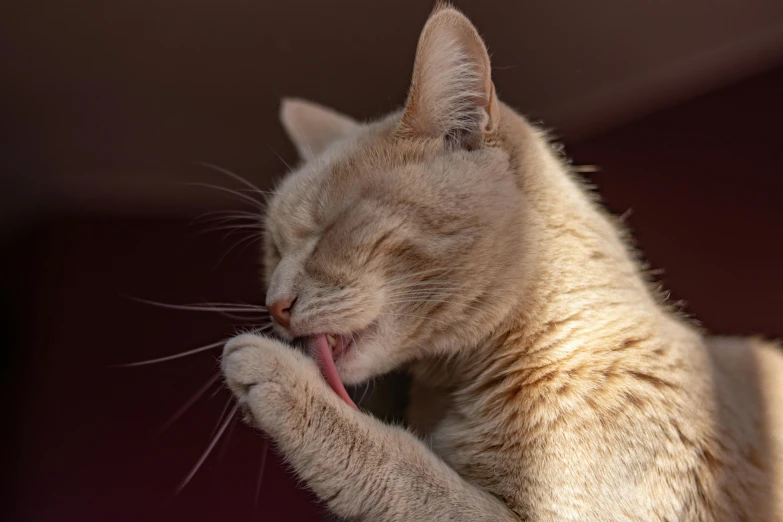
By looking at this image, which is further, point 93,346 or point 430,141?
point 93,346

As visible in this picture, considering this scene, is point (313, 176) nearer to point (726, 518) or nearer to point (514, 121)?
point (514, 121)

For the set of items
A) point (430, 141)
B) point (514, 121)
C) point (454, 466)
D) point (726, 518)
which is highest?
point (514, 121)

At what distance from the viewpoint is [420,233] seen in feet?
2.90

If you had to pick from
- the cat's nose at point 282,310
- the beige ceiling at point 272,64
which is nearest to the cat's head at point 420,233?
the cat's nose at point 282,310

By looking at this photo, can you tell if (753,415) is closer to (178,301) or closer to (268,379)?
(268,379)

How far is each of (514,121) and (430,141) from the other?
159mm

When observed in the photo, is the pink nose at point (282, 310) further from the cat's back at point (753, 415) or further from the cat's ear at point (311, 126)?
the cat's back at point (753, 415)

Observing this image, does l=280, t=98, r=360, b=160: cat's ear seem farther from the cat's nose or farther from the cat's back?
the cat's back

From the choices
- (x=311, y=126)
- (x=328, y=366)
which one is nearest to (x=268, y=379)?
(x=328, y=366)

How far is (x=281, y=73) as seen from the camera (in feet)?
6.48

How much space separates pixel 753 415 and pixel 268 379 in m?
0.71

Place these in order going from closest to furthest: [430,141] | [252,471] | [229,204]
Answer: [430,141], [252,471], [229,204]

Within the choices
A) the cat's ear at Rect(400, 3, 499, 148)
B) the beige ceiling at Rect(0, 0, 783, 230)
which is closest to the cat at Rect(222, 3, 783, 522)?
the cat's ear at Rect(400, 3, 499, 148)

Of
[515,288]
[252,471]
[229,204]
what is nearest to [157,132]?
[229,204]
